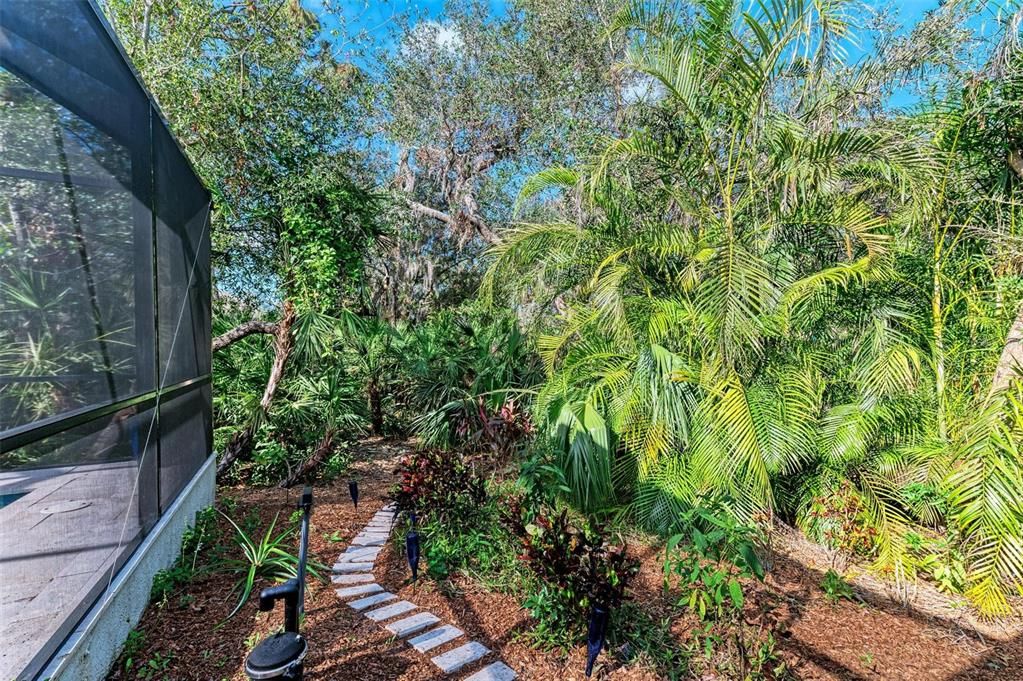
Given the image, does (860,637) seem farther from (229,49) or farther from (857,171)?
(229,49)

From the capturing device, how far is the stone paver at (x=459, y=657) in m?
2.39

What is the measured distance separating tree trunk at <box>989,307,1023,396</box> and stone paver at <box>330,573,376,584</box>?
4427 mm

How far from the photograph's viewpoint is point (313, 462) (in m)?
5.52

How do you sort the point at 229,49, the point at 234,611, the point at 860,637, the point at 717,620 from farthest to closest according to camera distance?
the point at 229,49 → the point at 860,637 → the point at 234,611 → the point at 717,620

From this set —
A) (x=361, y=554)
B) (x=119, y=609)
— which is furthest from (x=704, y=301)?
(x=119, y=609)

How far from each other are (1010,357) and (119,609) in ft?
18.4

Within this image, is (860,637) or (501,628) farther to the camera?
(860,637)

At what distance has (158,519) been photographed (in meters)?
2.93

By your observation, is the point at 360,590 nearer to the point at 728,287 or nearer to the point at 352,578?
the point at 352,578

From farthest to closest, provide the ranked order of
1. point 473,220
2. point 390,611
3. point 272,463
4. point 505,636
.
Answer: point 473,220 → point 272,463 → point 390,611 → point 505,636

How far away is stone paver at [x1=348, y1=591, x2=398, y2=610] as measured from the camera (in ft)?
9.75

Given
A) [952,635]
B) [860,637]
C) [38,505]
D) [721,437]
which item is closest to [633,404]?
[721,437]

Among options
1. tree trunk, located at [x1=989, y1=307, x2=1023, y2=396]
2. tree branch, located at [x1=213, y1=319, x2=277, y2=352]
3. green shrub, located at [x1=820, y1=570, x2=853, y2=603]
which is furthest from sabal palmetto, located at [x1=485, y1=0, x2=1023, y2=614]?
tree branch, located at [x1=213, y1=319, x2=277, y2=352]

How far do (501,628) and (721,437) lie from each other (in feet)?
6.92
